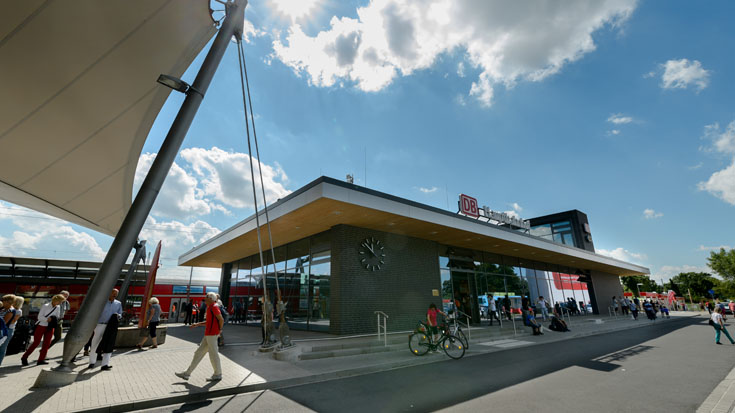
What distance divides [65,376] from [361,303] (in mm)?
8052

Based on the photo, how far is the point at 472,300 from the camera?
16359mm

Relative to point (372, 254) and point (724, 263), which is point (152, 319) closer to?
point (372, 254)

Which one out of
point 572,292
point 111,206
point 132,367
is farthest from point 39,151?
point 572,292

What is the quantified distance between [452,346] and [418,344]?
0.99 meters

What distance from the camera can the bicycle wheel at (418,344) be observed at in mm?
8836

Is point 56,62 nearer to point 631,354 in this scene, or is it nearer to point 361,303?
point 361,303

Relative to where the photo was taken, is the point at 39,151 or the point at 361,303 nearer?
the point at 39,151

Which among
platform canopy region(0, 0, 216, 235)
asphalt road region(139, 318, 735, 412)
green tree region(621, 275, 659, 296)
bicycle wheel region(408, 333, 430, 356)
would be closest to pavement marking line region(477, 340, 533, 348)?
asphalt road region(139, 318, 735, 412)

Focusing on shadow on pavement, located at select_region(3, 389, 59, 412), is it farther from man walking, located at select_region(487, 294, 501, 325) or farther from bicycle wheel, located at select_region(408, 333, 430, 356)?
man walking, located at select_region(487, 294, 501, 325)

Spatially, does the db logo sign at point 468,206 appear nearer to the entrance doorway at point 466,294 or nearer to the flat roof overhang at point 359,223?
the flat roof overhang at point 359,223

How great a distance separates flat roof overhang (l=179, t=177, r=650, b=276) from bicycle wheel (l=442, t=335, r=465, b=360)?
4.11 metres

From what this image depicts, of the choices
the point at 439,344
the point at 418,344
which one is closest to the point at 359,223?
the point at 418,344

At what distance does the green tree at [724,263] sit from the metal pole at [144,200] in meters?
61.1

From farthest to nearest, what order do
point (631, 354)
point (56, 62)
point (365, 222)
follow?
point (365, 222), point (631, 354), point (56, 62)
